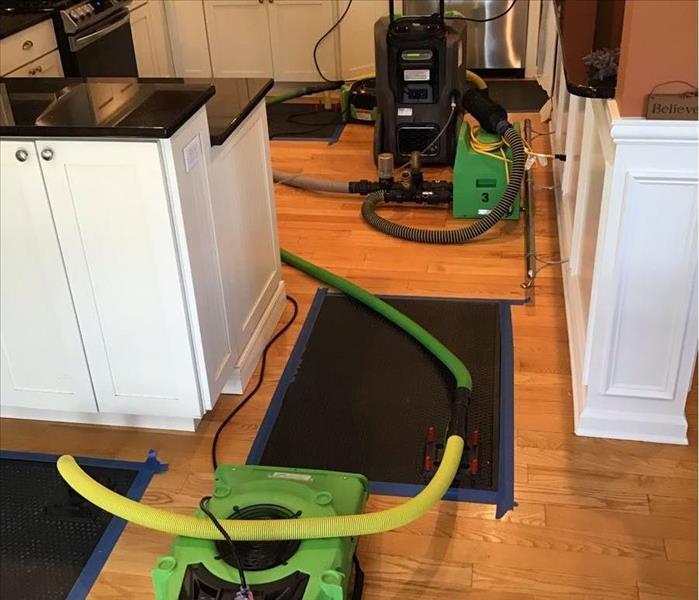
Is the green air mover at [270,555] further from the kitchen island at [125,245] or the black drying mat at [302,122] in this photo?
the black drying mat at [302,122]

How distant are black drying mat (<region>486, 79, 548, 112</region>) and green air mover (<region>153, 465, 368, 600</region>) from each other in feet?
11.0

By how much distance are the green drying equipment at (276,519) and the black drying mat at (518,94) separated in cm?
312

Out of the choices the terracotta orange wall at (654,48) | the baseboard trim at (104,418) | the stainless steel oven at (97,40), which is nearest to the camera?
the terracotta orange wall at (654,48)

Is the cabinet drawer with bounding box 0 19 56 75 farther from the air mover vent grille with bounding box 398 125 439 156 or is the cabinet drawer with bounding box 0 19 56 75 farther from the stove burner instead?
the air mover vent grille with bounding box 398 125 439 156

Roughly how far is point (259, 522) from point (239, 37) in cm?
408

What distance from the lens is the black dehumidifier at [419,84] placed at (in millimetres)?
3654

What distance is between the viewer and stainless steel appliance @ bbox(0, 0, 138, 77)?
375cm

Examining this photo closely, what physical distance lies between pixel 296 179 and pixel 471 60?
1.82 meters

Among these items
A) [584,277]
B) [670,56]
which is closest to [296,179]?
[584,277]

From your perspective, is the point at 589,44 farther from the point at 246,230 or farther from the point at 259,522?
the point at 259,522

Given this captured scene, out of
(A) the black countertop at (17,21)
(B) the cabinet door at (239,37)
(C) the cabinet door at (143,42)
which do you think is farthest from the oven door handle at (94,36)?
(B) the cabinet door at (239,37)

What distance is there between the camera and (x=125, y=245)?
77.3 inches

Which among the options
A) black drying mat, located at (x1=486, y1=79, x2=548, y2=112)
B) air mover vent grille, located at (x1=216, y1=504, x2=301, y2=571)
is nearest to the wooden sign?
air mover vent grille, located at (x1=216, y1=504, x2=301, y2=571)

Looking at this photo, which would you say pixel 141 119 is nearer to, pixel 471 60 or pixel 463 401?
pixel 463 401
